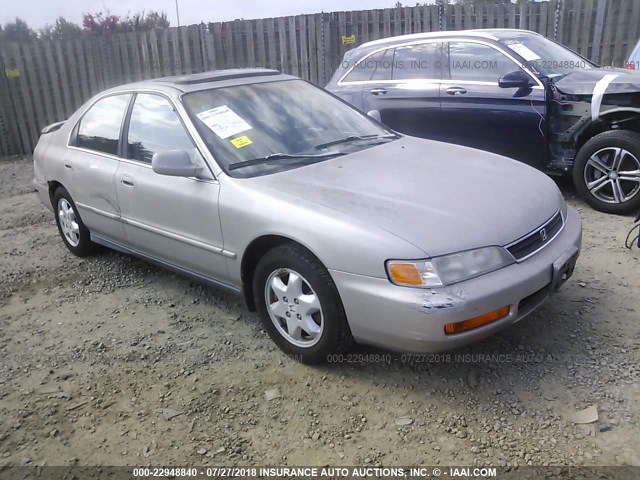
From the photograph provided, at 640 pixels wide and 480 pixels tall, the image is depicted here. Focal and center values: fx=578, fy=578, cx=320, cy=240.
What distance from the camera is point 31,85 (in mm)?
11602

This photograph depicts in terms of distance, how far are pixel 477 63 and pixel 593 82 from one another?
1227mm

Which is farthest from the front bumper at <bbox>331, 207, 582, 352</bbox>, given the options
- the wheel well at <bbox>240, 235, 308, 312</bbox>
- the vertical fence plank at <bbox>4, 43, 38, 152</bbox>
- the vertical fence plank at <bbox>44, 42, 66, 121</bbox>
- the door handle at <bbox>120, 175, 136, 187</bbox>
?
the vertical fence plank at <bbox>4, 43, 38, 152</bbox>

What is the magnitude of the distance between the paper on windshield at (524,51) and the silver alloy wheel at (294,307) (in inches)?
160

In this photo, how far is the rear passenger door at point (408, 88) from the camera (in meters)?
6.52

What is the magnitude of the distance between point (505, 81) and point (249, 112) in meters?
3.07

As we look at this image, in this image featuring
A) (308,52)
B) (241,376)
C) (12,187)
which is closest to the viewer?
(241,376)

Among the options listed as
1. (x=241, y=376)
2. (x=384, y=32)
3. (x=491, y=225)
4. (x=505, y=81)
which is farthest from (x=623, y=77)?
(x=384, y=32)

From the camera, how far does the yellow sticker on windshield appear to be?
3.67m

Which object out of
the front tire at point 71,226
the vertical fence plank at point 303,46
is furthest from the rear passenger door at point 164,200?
the vertical fence plank at point 303,46

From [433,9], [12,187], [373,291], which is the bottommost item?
[12,187]

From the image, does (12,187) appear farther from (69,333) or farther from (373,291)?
(373,291)

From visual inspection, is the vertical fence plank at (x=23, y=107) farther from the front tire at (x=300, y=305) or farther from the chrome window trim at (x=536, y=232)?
the chrome window trim at (x=536, y=232)

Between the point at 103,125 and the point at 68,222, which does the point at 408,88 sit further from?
the point at 68,222

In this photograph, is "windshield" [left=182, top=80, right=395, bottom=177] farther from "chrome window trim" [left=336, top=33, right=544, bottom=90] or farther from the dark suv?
"chrome window trim" [left=336, top=33, right=544, bottom=90]
